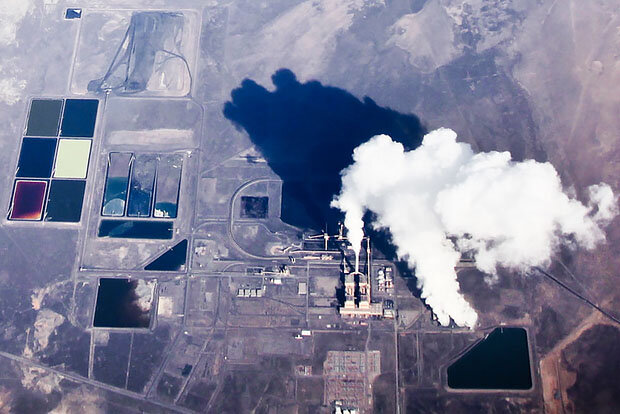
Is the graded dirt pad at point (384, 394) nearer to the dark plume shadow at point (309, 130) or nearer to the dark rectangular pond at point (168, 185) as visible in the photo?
the dark plume shadow at point (309, 130)

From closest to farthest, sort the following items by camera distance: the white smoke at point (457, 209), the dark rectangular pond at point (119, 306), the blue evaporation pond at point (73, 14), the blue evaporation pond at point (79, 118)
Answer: the white smoke at point (457, 209)
the dark rectangular pond at point (119, 306)
the blue evaporation pond at point (79, 118)
the blue evaporation pond at point (73, 14)

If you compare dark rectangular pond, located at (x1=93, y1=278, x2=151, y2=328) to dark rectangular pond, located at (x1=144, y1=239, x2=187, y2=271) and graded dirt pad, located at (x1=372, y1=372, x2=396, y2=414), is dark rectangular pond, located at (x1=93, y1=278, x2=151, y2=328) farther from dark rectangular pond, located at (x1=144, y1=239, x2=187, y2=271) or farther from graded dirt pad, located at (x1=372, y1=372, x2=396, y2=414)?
graded dirt pad, located at (x1=372, y1=372, x2=396, y2=414)

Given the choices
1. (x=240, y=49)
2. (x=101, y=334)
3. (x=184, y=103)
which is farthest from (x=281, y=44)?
(x=101, y=334)

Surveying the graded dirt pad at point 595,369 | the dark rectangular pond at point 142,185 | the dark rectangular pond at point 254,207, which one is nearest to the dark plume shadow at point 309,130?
the dark rectangular pond at point 254,207

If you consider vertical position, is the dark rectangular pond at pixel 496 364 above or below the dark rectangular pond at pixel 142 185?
below

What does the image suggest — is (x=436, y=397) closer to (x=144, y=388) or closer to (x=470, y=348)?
(x=470, y=348)

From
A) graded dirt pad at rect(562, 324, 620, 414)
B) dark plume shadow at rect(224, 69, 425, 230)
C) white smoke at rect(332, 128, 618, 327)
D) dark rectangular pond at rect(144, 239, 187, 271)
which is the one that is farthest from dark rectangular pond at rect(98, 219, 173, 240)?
graded dirt pad at rect(562, 324, 620, 414)
